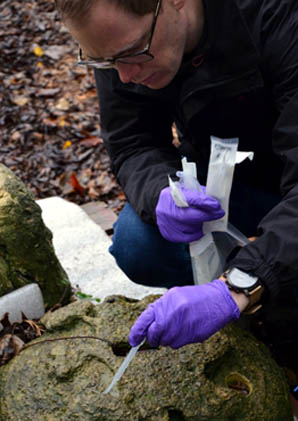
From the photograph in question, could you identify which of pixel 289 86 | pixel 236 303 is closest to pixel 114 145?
pixel 289 86

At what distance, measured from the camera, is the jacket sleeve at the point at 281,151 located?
1.71 meters

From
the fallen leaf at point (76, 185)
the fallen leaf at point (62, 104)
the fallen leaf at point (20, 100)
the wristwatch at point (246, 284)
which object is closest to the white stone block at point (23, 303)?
the wristwatch at point (246, 284)

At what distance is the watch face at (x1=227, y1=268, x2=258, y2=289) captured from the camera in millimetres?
1694

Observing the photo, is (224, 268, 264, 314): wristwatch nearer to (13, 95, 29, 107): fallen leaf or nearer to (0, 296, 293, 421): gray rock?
(0, 296, 293, 421): gray rock

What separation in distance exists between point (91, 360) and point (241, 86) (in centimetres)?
122

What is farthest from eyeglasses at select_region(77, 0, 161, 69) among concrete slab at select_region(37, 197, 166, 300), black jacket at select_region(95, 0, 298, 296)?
concrete slab at select_region(37, 197, 166, 300)

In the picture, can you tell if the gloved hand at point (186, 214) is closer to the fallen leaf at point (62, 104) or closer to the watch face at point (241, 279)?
the watch face at point (241, 279)

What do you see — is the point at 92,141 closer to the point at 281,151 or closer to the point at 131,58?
the point at 131,58

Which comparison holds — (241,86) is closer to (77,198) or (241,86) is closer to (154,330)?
(154,330)

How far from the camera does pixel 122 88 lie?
2.36m

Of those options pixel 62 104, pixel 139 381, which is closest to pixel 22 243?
pixel 139 381

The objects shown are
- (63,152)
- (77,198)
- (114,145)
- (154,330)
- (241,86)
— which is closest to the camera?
(154,330)

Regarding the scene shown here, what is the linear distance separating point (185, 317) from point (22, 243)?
3.38ft

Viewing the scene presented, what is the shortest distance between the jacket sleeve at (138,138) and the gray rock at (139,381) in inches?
25.8
